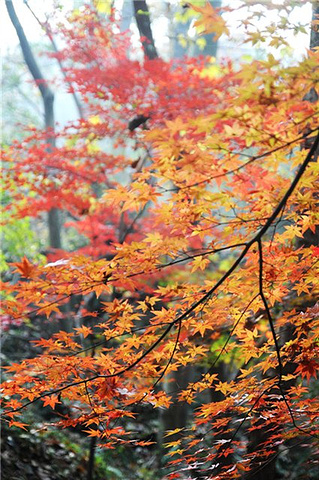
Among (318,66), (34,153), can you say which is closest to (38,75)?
(34,153)

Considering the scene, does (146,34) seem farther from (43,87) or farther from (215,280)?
(215,280)

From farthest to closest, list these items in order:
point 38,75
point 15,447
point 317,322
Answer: point 38,75 < point 15,447 < point 317,322

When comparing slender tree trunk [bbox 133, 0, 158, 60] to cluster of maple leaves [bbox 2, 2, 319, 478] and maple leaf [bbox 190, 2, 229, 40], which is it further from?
maple leaf [bbox 190, 2, 229, 40]

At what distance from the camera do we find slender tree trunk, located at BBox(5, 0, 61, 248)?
6.64m

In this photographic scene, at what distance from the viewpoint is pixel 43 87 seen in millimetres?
7355

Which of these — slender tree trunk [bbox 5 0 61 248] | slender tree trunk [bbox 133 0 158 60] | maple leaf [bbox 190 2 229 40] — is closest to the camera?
maple leaf [bbox 190 2 229 40]

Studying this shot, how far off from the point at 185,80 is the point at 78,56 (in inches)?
85.6

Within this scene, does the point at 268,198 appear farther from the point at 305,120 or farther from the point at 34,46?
the point at 34,46

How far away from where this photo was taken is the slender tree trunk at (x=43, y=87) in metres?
6.64

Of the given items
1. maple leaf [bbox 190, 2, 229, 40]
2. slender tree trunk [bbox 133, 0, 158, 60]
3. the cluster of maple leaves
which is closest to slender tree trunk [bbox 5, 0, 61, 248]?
slender tree trunk [bbox 133, 0, 158, 60]

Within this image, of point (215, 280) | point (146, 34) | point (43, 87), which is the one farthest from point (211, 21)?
point (43, 87)

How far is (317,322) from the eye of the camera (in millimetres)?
2434

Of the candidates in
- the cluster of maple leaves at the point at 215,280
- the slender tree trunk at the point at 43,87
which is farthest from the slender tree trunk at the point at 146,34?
the cluster of maple leaves at the point at 215,280

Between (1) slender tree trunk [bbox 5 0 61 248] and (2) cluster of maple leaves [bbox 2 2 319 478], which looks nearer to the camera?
(2) cluster of maple leaves [bbox 2 2 319 478]
